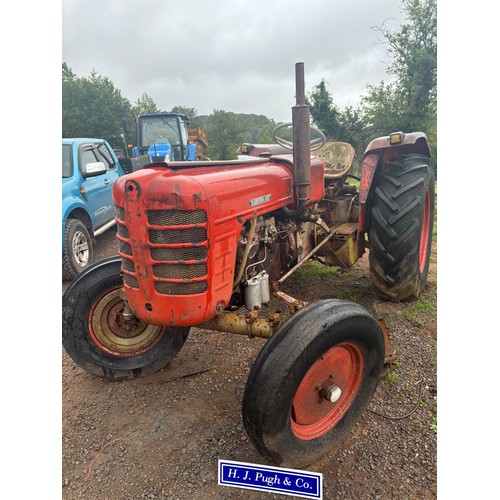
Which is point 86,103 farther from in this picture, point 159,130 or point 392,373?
point 159,130

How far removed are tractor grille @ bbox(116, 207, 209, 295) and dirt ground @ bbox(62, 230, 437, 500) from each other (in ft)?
2.75

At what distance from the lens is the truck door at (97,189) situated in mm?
4824

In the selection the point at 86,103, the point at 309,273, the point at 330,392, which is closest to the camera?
the point at 330,392

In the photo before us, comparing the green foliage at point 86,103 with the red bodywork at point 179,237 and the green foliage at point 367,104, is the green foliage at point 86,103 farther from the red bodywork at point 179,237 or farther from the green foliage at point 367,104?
the red bodywork at point 179,237

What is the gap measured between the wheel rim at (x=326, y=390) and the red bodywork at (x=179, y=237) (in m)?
0.57

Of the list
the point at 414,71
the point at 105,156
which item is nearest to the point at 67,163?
the point at 105,156

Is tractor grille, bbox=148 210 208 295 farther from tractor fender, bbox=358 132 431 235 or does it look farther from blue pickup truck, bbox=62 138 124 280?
blue pickup truck, bbox=62 138 124 280

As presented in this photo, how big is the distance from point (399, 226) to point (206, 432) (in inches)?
74.7

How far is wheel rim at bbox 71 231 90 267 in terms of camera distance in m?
4.38

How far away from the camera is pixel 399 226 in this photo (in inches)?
109

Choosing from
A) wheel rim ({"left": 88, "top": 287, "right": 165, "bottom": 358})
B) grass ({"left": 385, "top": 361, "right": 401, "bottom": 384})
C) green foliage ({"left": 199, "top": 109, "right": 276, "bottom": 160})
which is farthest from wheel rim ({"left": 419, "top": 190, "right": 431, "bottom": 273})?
wheel rim ({"left": 88, "top": 287, "right": 165, "bottom": 358})

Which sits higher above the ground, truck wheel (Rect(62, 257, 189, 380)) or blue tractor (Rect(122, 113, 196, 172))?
blue tractor (Rect(122, 113, 196, 172))

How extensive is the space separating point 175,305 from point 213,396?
84 centimetres

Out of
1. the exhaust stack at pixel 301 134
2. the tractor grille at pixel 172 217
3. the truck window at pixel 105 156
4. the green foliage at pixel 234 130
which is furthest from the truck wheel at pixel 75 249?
the exhaust stack at pixel 301 134
